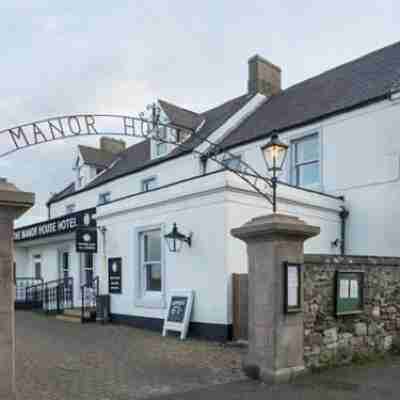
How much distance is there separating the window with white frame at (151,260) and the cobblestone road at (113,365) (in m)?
1.53

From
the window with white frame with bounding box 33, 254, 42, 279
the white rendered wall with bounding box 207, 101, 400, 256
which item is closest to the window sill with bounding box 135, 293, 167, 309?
the white rendered wall with bounding box 207, 101, 400, 256

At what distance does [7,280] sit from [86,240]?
9.98 m

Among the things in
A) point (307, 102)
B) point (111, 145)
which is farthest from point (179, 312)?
point (111, 145)

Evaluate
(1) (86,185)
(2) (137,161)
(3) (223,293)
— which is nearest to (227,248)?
(3) (223,293)

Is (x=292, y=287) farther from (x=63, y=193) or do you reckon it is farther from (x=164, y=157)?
(x=63, y=193)

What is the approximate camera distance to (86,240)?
1483 centimetres

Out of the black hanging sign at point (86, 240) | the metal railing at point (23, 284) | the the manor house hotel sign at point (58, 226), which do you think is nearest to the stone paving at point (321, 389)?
the black hanging sign at point (86, 240)

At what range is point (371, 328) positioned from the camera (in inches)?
341

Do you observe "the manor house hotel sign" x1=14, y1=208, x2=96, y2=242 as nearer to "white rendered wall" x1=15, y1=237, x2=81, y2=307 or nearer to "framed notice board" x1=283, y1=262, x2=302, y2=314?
"white rendered wall" x1=15, y1=237, x2=81, y2=307

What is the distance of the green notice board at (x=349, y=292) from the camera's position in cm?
803

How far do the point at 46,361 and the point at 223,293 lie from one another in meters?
4.16

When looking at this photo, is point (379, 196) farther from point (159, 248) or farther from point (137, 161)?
point (137, 161)

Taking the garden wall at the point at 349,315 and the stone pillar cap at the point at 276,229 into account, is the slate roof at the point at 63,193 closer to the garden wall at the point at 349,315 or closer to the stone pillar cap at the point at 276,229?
the garden wall at the point at 349,315

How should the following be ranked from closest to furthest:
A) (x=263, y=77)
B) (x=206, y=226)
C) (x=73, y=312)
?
(x=206, y=226), (x=73, y=312), (x=263, y=77)
